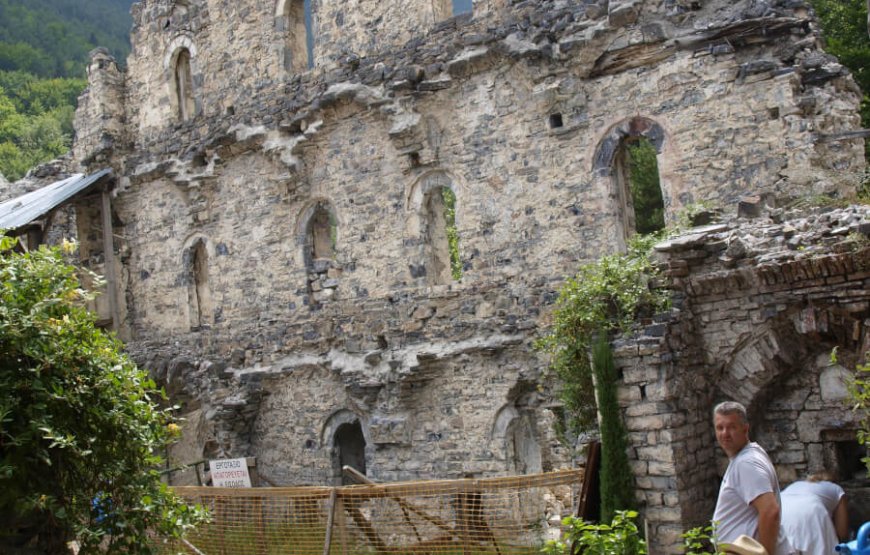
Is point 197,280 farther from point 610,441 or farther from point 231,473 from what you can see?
point 610,441

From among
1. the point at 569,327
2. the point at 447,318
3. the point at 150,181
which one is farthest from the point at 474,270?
the point at 150,181

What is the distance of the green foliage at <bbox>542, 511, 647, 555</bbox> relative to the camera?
554 centimetres

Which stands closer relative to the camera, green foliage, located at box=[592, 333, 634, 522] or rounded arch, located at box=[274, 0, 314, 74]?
green foliage, located at box=[592, 333, 634, 522]

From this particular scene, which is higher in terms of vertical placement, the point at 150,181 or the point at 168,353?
the point at 150,181

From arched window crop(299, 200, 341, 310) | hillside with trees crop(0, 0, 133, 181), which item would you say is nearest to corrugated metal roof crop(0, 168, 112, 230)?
arched window crop(299, 200, 341, 310)

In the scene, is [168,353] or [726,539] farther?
[168,353]

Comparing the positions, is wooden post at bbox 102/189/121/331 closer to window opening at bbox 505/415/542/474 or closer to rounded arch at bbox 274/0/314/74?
rounded arch at bbox 274/0/314/74

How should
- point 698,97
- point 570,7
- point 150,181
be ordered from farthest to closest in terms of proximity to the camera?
point 150,181
point 570,7
point 698,97

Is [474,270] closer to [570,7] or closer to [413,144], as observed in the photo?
[413,144]

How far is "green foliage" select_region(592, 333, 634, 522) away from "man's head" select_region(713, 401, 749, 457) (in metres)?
1.78

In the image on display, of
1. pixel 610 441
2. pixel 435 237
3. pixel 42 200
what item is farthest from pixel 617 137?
pixel 42 200

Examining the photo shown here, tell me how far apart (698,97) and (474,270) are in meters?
3.60

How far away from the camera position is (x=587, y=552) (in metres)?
5.58

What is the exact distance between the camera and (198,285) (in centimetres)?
1583
